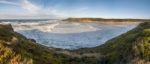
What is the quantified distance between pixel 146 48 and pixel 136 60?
0.97 metres

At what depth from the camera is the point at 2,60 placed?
1532cm

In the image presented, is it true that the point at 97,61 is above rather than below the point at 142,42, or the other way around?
below

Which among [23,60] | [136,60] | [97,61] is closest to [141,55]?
[136,60]

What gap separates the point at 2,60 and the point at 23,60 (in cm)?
93

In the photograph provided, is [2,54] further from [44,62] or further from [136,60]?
[136,60]

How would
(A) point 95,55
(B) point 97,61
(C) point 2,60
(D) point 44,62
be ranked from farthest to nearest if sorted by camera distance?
(A) point 95,55 → (B) point 97,61 → (D) point 44,62 → (C) point 2,60

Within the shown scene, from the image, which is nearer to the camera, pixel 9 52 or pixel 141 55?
pixel 9 52

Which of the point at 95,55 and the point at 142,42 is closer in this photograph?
the point at 142,42

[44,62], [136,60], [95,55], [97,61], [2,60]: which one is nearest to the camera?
[2,60]

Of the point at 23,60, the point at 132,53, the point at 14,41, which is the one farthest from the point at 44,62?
the point at 132,53

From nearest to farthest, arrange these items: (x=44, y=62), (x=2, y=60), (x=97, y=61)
Answer: (x=2, y=60) → (x=44, y=62) → (x=97, y=61)

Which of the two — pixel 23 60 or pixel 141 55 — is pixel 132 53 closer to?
pixel 141 55

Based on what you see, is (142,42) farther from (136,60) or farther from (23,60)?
(23,60)

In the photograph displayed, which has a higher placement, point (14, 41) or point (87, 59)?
point (14, 41)
